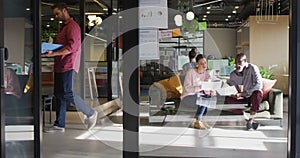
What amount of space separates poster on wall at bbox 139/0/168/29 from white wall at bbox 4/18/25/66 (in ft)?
3.23

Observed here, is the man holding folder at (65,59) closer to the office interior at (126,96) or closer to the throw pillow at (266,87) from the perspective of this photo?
the office interior at (126,96)

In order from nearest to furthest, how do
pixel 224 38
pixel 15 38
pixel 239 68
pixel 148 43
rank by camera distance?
pixel 15 38 → pixel 148 43 → pixel 239 68 → pixel 224 38

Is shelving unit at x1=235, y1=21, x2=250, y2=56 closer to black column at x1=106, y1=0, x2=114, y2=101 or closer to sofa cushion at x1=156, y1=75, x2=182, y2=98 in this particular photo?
black column at x1=106, y1=0, x2=114, y2=101

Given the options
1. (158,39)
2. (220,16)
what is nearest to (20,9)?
(158,39)

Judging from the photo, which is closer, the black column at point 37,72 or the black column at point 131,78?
the black column at point 37,72

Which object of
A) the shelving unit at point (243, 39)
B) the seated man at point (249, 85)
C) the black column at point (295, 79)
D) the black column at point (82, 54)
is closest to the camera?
the black column at point (295, 79)

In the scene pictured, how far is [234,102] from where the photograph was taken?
712 centimetres

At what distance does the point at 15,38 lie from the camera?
2.71 meters

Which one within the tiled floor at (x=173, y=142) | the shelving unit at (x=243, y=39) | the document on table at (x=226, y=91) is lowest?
the tiled floor at (x=173, y=142)

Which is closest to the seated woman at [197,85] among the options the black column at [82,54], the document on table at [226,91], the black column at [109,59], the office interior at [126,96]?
the office interior at [126,96]

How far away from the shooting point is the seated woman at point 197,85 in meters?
6.01

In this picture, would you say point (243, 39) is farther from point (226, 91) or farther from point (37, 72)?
point (37, 72)

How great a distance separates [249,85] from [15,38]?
14.3 ft

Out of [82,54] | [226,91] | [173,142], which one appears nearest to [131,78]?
[173,142]
